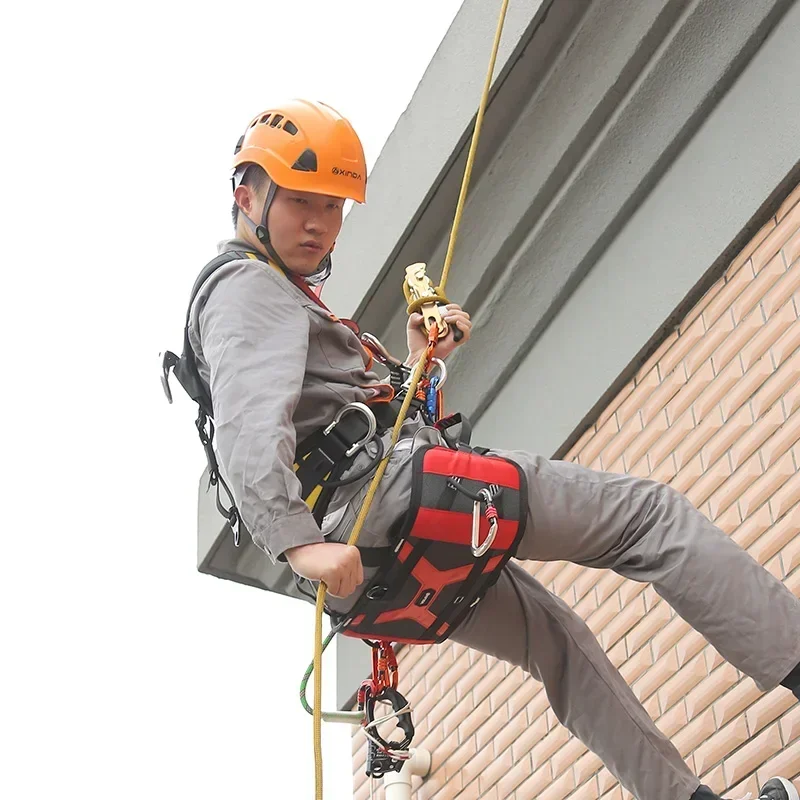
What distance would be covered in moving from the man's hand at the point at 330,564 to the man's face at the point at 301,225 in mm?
902

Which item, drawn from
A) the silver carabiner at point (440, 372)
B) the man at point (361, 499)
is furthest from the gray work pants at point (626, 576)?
the silver carabiner at point (440, 372)

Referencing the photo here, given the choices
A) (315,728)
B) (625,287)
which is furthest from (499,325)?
(315,728)

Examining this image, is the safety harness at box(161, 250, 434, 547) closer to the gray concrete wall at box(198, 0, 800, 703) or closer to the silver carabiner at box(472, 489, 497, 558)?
the silver carabiner at box(472, 489, 497, 558)

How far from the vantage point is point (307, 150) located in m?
3.93

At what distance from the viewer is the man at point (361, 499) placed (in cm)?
352

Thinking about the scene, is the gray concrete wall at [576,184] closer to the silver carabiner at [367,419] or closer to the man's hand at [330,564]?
the silver carabiner at [367,419]

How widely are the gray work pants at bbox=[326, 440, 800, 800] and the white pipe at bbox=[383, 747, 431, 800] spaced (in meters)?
2.64

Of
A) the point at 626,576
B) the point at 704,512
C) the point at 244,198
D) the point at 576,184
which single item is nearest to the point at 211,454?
the point at 244,198

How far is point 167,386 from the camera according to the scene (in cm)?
418

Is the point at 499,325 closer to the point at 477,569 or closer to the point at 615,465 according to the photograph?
the point at 615,465

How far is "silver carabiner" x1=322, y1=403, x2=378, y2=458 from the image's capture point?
3.74 metres

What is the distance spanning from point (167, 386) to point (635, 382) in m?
2.26

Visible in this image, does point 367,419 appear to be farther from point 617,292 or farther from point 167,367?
point 617,292

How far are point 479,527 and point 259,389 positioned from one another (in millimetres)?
642
